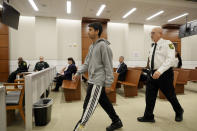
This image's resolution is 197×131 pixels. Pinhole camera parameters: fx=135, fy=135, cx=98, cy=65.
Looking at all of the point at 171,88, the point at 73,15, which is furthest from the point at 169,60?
the point at 73,15

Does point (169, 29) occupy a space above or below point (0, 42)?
above

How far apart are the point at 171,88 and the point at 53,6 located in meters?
5.27

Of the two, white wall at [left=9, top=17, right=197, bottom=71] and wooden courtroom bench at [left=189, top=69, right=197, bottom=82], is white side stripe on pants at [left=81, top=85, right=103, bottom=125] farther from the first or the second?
white wall at [left=9, top=17, right=197, bottom=71]

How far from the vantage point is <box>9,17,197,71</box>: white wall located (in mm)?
6777

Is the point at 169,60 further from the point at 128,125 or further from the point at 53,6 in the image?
the point at 53,6

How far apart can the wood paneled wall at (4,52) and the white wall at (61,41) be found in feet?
0.81

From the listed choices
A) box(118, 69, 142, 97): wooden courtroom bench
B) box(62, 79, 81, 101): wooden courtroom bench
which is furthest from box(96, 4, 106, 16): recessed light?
box(62, 79, 81, 101): wooden courtroom bench

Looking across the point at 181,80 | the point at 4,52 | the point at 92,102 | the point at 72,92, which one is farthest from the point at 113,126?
the point at 4,52

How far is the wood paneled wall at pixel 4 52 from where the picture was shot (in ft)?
21.1

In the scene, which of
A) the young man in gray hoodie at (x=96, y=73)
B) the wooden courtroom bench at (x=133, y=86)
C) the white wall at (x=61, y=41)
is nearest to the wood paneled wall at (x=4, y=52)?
the white wall at (x=61, y=41)

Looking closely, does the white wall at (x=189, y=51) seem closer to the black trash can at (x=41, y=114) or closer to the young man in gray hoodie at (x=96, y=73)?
the young man in gray hoodie at (x=96, y=73)

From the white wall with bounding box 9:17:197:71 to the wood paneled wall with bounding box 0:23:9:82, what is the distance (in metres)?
0.25

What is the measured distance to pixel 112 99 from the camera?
3.49 metres

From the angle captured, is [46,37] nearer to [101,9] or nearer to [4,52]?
[4,52]
